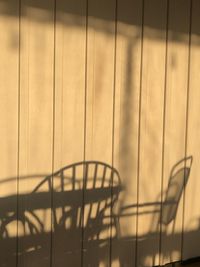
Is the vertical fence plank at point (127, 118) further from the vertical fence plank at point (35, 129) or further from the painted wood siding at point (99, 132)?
the vertical fence plank at point (35, 129)

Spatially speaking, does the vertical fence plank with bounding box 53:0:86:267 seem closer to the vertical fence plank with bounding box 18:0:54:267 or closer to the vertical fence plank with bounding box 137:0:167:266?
the vertical fence plank with bounding box 18:0:54:267

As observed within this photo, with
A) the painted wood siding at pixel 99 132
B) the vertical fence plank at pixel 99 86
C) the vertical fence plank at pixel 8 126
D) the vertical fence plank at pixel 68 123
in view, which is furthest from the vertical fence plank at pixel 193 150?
the vertical fence plank at pixel 8 126

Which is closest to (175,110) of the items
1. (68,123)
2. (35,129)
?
(68,123)

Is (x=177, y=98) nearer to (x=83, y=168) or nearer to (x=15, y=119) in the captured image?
(x=83, y=168)

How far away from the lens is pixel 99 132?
3.06 metres

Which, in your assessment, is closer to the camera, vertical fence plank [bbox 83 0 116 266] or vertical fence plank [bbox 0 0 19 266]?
vertical fence plank [bbox 0 0 19 266]

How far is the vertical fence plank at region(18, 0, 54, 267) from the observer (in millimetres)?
2764

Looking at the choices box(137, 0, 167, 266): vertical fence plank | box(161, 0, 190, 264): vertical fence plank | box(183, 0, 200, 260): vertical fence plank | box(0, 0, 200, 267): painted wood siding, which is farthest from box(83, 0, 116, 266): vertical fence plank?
box(183, 0, 200, 260): vertical fence plank

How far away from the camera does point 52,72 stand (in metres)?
2.85

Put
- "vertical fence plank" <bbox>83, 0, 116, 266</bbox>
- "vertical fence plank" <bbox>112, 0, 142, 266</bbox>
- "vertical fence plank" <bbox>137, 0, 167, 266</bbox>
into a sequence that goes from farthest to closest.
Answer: "vertical fence plank" <bbox>137, 0, 167, 266</bbox>, "vertical fence plank" <bbox>112, 0, 142, 266</bbox>, "vertical fence plank" <bbox>83, 0, 116, 266</bbox>

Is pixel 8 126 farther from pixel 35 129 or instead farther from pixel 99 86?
pixel 99 86

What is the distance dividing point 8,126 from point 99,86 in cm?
61

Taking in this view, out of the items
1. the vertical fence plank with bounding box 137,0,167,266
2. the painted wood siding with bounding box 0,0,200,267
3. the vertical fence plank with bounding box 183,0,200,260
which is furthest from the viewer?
the vertical fence plank with bounding box 183,0,200,260

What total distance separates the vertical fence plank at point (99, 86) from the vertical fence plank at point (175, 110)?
439mm
